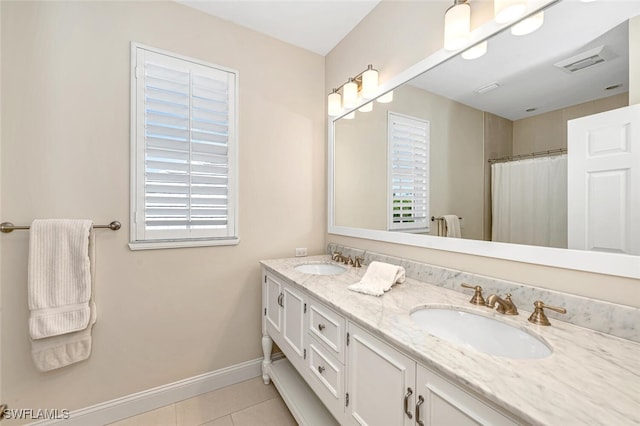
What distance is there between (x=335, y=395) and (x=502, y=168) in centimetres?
120

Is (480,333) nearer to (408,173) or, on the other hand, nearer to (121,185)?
(408,173)

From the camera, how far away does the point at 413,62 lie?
4.95 ft

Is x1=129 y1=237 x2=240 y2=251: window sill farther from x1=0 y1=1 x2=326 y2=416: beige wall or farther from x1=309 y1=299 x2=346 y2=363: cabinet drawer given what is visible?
x1=309 y1=299 x2=346 y2=363: cabinet drawer

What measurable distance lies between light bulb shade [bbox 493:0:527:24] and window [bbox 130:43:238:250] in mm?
1598

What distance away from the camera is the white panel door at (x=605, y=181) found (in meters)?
0.80

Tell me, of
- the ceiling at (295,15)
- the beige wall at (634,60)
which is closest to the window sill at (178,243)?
the ceiling at (295,15)

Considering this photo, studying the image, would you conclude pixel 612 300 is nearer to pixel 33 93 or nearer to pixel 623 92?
pixel 623 92

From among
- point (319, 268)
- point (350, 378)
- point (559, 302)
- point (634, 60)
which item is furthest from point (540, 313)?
point (319, 268)

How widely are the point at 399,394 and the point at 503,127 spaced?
1.13 metres

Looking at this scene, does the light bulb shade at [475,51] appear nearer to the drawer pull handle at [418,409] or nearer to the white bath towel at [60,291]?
the drawer pull handle at [418,409]

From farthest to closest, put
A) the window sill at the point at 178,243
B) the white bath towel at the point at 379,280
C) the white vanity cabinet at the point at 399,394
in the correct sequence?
1. the window sill at the point at 178,243
2. the white bath towel at the point at 379,280
3. the white vanity cabinet at the point at 399,394

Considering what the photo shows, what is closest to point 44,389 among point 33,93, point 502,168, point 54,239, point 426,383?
point 54,239

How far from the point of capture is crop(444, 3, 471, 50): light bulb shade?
1.17m

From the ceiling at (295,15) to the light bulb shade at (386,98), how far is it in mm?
641
